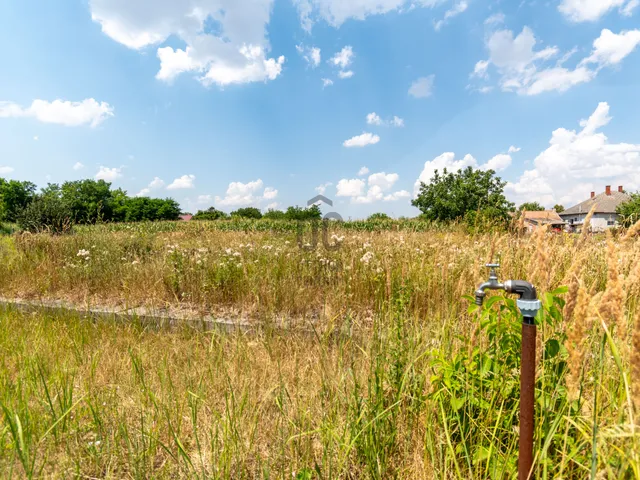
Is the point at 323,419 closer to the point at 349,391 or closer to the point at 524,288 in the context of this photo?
the point at 349,391

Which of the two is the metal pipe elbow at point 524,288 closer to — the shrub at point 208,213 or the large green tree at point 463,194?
the large green tree at point 463,194

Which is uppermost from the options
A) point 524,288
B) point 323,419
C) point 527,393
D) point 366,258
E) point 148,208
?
point 148,208

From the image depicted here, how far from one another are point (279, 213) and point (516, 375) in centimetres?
2244

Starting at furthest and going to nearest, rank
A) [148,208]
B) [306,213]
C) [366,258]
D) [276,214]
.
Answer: [148,208] → [276,214] → [306,213] → [366,258]

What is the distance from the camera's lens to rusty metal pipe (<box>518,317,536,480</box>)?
1.06m

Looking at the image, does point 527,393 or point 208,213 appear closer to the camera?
point 527,393

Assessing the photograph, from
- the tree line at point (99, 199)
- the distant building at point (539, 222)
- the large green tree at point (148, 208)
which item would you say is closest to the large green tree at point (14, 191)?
the tree line at point (99, 199)

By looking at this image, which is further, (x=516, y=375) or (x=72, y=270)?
(x=72, y=270)

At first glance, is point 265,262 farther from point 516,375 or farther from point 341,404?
point 516,375

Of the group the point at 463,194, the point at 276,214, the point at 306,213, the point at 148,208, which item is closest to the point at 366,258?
the point at 306,213

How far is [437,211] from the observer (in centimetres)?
3431

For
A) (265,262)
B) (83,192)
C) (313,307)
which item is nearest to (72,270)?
(265,262)

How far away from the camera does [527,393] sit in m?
1.07

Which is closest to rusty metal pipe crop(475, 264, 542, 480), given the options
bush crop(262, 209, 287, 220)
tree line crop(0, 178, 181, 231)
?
bush crop(262, 209, 287, 220)
